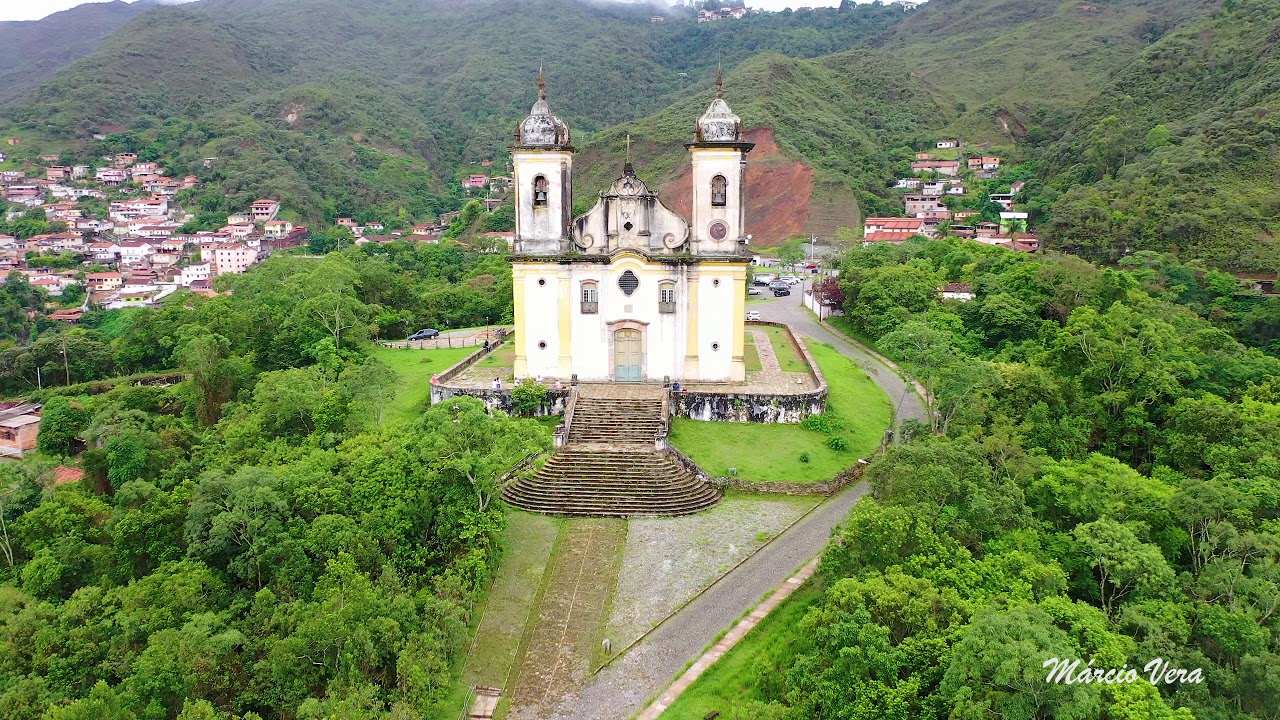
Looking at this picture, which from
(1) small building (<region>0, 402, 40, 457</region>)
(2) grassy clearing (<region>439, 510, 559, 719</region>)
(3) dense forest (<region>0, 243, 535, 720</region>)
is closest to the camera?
(3) dense forest (<region>0, 243, 535, 720</region>)

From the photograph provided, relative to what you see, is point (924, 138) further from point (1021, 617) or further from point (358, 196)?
point (1021, 617)

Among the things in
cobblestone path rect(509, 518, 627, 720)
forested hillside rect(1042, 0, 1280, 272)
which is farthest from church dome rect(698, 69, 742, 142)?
forested hillside rect(1042, 0, 1280, 272)

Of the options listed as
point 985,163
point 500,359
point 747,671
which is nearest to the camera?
point 747,671

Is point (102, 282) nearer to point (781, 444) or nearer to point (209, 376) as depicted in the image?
point (209, 376)

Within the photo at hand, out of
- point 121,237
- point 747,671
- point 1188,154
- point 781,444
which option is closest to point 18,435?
point 781,444

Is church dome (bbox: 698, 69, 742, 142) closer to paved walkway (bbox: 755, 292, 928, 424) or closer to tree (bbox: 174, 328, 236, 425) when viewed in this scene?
paved walkway (bbox: 755, 292, 928, 424)

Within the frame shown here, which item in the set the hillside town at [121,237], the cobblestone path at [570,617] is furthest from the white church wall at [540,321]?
the hillside town at [121,237]

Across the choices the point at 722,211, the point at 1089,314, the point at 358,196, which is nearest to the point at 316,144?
the point at 358,196
